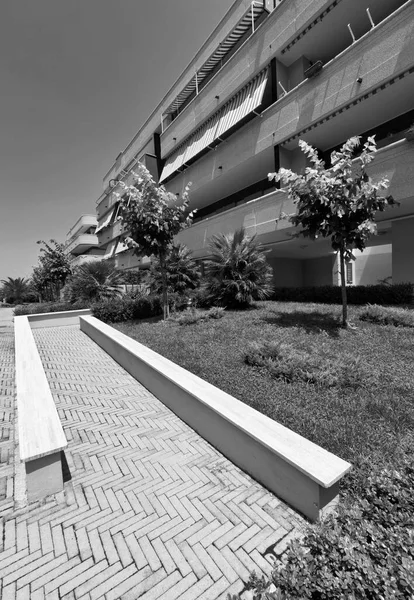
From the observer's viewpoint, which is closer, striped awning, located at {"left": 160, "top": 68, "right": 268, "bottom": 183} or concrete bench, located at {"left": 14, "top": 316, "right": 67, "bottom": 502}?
concrete bench, located at {"left": 14, "top": 316, "right": 67, "bottom": 502}

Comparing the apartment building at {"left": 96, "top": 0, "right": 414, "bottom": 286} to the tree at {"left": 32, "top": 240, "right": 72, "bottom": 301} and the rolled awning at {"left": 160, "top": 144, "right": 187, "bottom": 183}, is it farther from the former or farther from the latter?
the tree at {"left": 32, "top": 240, "right": 72, "bottom": 301}

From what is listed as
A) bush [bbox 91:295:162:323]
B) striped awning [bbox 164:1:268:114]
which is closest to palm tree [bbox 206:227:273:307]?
bush [bbox 91:295:162:323]

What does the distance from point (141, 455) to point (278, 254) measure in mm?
13905

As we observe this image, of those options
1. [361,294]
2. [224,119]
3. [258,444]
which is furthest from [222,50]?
[258,444]

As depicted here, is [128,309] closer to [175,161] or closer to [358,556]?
[358,556]

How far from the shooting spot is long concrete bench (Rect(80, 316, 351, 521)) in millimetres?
2010

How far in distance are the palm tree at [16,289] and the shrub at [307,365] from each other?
45.5 metres

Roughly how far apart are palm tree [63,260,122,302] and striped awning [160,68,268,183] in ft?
27.0

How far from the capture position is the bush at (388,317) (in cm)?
645

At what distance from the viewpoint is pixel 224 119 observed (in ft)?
44.3

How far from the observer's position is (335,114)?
945 centimetres

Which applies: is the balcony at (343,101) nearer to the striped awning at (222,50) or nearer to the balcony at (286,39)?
the balcony at (286,39)

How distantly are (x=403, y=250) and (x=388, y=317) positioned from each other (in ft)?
14.8

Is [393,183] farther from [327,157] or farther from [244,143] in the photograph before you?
[244,143]
